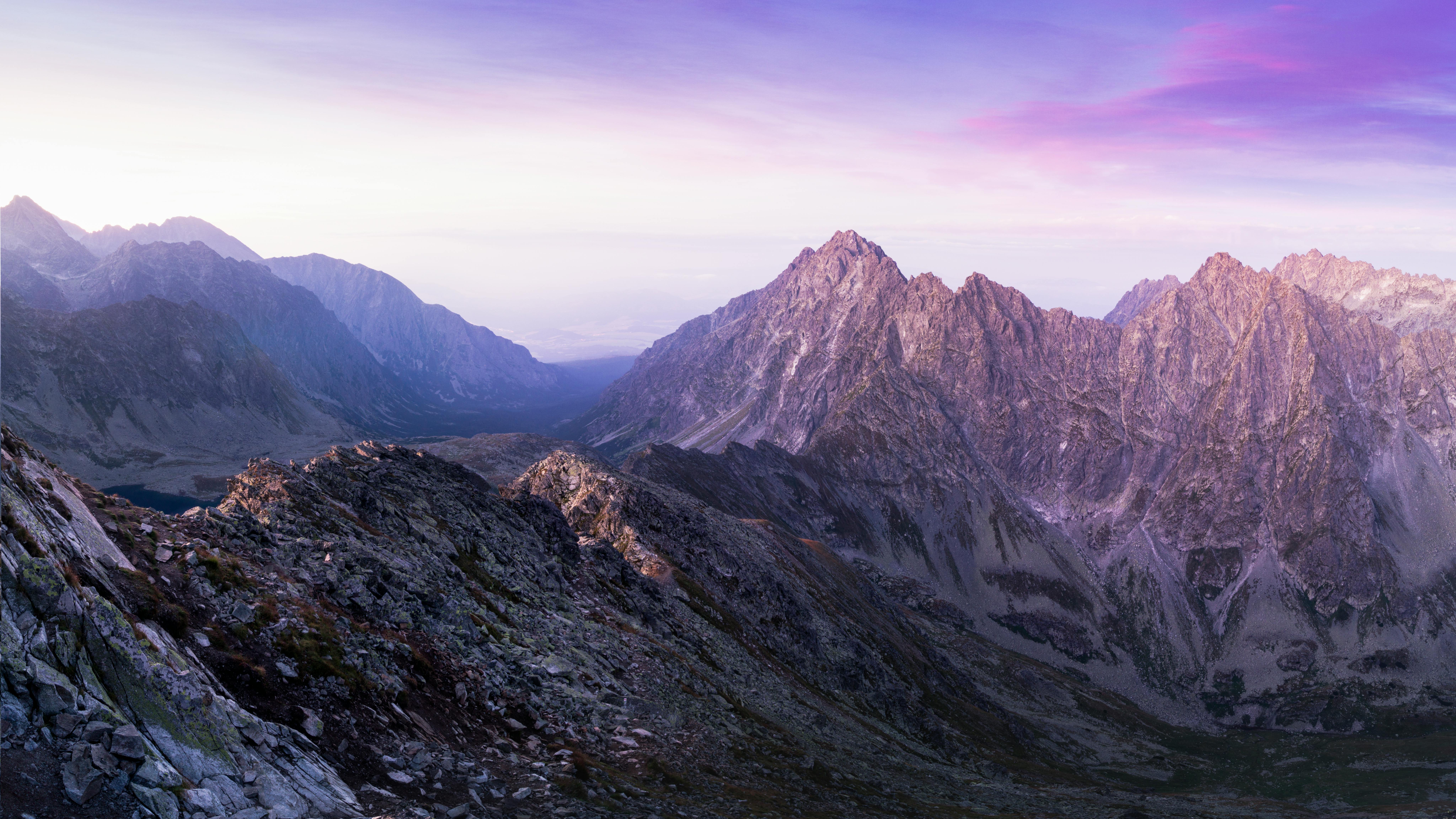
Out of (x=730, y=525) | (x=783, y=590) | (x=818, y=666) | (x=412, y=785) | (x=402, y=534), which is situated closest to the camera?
(x=412, y=785)

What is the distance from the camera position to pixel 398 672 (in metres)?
38.1

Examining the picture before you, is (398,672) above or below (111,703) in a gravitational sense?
below

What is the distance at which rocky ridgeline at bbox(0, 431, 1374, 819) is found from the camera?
22.4 m

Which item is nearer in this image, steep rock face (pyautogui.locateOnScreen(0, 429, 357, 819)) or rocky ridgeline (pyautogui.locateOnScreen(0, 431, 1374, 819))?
steep rock face (pyautogui.locateOnScreen(0, 429, 357, 819))

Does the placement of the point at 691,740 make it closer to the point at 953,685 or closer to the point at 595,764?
the point at 595,764

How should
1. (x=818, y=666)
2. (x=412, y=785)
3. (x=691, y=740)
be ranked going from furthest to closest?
(x=818, y=666), (x=691, y=740), (x=412, y=785)

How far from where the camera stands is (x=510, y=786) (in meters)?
35.0

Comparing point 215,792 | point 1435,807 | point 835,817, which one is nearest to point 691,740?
point 835,817

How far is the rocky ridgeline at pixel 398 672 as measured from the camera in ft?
73.6

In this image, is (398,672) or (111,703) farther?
(398,672)

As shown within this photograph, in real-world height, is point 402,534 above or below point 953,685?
above

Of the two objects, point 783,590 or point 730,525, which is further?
point 730,525

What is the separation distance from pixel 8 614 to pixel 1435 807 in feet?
757

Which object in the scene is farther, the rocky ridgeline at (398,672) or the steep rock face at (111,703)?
the rocky ridgeline at (398,672)
